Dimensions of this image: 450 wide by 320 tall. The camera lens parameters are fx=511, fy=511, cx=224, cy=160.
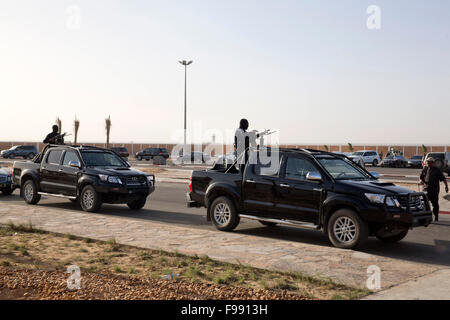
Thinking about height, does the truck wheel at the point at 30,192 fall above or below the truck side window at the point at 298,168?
below

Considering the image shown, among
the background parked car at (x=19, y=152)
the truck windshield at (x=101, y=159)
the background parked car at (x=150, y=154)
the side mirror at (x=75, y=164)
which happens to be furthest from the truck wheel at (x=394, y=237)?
the background parked car at (x=19, y=152)

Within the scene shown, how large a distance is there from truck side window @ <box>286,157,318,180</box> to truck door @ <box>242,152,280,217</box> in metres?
0.25

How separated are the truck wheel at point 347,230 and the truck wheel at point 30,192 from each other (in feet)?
32.2

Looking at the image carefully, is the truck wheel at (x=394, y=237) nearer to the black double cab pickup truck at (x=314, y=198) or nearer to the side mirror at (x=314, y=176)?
the black double cab pickup truck at (x=314, y=198)

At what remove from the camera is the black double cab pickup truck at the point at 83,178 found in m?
13.7

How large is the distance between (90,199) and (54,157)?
2174 mm

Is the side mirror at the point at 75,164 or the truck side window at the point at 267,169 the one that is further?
the side mirror at the point at 75,164

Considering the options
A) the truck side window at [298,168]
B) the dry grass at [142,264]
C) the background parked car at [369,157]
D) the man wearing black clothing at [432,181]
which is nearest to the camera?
the dry grass at [142,264]

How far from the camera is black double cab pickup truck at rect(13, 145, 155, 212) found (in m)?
13.7

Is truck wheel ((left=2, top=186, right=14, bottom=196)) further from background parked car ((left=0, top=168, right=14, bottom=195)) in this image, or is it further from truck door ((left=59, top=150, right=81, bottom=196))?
truck door ((left=59, top=150, right=81, bottom=196))

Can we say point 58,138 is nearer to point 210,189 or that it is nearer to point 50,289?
point 210,189

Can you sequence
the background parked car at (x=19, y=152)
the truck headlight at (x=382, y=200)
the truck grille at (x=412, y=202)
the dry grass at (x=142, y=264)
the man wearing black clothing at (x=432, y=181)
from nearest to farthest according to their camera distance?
the dry grass at (x=142, y=264) < the truck headlight at (x=382, y=200) < the truck grille at (x=412, y=202) < the man wearing black clothing at (x=432, y=181) < the background parked car at (x=19, y=152)

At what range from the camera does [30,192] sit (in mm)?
15547
